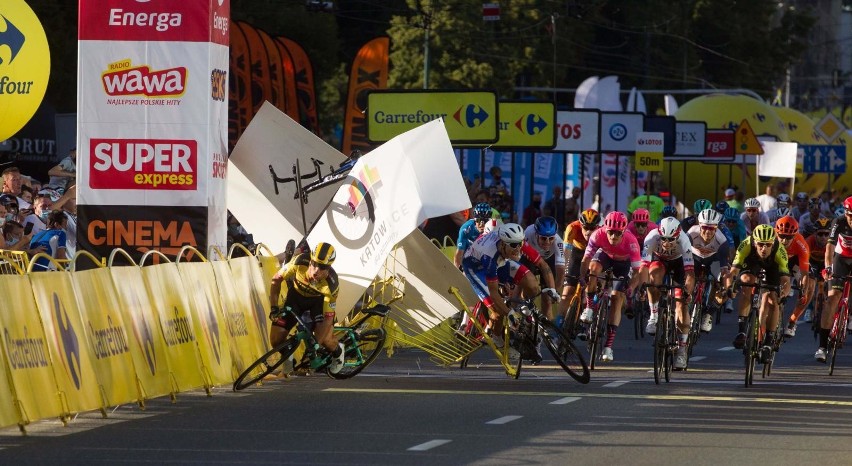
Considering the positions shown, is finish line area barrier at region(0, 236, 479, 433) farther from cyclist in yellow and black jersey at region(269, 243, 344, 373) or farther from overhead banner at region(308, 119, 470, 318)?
overhead banner at region(308, 119, 470, 318)

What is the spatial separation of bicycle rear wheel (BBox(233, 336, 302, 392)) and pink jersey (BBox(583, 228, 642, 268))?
4948 mm

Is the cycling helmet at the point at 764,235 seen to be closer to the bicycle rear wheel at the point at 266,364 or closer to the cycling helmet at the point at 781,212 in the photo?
the bicycle rear wheel at the point at 266,364

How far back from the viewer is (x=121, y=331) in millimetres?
13828

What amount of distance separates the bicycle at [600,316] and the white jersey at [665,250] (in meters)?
0.66

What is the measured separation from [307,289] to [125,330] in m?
2.37

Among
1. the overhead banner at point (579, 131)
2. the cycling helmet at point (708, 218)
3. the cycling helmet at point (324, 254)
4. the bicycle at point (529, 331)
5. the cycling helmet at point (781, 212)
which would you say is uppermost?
the overhead banner at point (579, 131)

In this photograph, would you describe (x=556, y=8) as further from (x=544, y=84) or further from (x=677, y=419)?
(x=677, y=419)

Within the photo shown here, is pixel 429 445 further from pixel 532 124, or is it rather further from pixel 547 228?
pixel 532 124

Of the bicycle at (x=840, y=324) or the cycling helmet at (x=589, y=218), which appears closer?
the bicycle at (x=840, y=324)

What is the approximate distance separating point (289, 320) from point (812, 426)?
4.87 meters

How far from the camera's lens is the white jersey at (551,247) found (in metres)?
20.7

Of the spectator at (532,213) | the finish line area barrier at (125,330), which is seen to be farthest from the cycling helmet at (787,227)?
the spectator at (532,213)

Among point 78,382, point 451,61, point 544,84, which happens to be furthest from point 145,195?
point 544,84

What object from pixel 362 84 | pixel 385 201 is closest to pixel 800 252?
pixel 385 201
